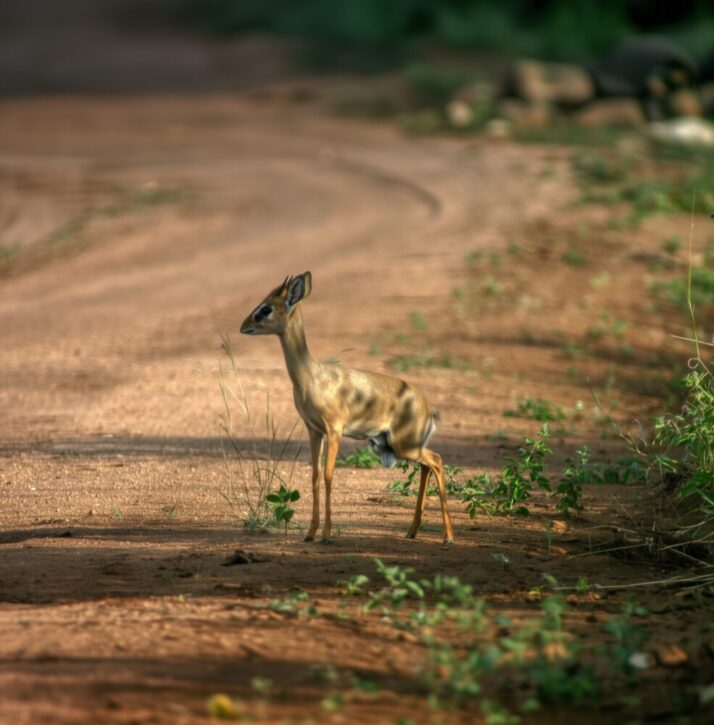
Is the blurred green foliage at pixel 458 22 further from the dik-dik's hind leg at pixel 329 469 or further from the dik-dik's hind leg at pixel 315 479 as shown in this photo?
the dik-dik's hind leg at pixel 329 469

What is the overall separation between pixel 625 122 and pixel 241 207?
8.29 metres

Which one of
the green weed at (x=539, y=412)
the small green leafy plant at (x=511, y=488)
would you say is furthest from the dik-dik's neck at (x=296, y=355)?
the green weed at (x=539, y=412)

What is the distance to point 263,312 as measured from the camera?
245 inches

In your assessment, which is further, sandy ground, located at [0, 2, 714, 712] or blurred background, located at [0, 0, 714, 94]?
blurred background, located at [0, 0, 714, 94]

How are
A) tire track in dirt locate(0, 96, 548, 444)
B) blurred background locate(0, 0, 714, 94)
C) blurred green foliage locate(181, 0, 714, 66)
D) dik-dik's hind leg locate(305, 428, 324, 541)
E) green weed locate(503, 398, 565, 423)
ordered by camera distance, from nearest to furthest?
dik-dik's hind leg locate(305, 428, 324, 541)
green weed locate(503, 398, 565, 423)
tire track in dirt locate(0, 96, 548, 444)
blurred background locate(0, 0, 714, 94)
blurred green foliage locate(181, 0, 714, 66)

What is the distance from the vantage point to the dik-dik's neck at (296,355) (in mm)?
6199

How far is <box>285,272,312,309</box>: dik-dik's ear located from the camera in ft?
20.3

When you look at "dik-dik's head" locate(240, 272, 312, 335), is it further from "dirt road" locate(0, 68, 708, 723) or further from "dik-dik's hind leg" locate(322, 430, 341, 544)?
"dirt road" locate(0, 68, 708, 723)

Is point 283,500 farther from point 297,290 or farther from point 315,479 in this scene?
point 297,290

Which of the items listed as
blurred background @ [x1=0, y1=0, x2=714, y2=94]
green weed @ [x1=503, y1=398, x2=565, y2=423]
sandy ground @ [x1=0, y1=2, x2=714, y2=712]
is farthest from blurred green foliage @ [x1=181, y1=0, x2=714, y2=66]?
green weed @ [x1=503, y1=398, x2=565, y2=423]

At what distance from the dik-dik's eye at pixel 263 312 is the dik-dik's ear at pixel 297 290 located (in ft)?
0.28

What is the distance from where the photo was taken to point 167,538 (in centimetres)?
652

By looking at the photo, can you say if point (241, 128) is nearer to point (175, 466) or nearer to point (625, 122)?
point (625, 122)

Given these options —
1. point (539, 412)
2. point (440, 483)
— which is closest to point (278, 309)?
point (440, 483)
